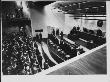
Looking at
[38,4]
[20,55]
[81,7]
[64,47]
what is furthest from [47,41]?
[81,7]

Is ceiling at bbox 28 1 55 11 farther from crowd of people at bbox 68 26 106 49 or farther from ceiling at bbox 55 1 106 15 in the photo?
crowd of people at bbox 68 26 106 49

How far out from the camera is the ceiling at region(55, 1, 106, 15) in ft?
14.9

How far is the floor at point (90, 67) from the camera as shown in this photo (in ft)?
14.5

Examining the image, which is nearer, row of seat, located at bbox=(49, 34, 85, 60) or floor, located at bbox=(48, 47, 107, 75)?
floor, located at bbox=(48, 47, 107, 75)

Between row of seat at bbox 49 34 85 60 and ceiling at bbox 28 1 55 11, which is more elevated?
ceiling at bbox 28 1 55 11

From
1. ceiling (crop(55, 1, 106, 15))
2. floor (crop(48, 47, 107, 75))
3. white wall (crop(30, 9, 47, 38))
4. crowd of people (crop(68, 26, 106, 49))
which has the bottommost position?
floor (crop(48, 47, 107, 75))

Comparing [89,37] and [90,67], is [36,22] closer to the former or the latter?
[89,37]

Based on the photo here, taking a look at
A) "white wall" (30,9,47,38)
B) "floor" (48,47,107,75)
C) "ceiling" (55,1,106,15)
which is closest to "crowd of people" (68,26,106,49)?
"floor" (48,47,107,75)

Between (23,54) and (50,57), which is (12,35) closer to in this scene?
(23,54)

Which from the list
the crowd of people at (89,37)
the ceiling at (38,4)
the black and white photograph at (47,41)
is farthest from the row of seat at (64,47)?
the ceiling at (38,4)

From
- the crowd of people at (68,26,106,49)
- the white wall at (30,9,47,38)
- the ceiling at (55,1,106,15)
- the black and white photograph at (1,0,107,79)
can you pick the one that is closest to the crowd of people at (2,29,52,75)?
the black and white photograph at (1,0,107,79)

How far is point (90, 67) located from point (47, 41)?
3.71ft

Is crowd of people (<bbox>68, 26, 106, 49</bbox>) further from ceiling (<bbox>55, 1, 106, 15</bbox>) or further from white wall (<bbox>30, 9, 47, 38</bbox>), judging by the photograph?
white wall (<bbox>30, 9, 47, 38</bbox>)

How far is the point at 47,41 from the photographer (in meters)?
Result: 4.63
